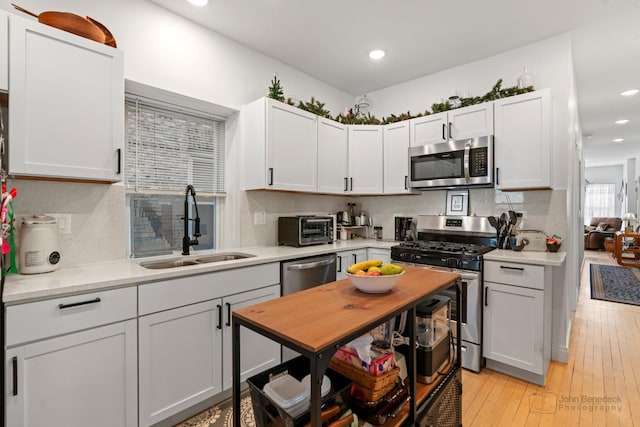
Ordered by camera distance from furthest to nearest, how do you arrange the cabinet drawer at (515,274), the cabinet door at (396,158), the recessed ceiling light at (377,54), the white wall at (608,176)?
the white wall at (608,176) → the cabinet door at (396,158) → the recessed ceiling light at (377,54) → the cabinet drawer at (515,274)

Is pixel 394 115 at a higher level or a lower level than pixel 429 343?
higher

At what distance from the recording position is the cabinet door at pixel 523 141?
259 cm

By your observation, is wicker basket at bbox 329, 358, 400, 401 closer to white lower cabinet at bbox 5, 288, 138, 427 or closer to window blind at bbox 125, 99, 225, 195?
white lower cabinet at bbox 5, 288, 138, 427

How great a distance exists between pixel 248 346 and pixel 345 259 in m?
1.24

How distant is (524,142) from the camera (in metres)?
2.69

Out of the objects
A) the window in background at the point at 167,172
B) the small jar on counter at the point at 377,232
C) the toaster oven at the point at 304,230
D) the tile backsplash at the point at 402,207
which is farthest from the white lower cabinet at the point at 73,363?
the small jar on counter at the point at 377,232

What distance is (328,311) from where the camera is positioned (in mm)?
1149

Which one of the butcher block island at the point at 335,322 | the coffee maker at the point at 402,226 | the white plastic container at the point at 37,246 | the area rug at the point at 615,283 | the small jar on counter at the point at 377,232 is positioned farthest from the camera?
the area rug at the point at 615,283

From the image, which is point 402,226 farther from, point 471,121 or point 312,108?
point 312,108

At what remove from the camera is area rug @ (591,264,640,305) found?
179 inches

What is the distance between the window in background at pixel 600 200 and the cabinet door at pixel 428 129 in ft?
35.2

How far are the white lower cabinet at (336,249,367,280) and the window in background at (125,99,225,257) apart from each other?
3.87 ft

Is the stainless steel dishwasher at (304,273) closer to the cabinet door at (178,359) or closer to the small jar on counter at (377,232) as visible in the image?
the cabinet door at (178,359)

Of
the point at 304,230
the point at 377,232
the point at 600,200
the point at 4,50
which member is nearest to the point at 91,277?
the point at 4,50
